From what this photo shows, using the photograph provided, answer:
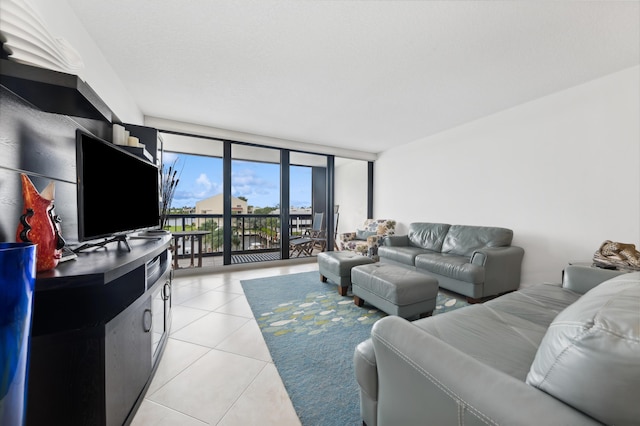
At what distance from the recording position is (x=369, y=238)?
173 inches

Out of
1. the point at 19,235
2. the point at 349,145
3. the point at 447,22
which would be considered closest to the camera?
the point at 19,235

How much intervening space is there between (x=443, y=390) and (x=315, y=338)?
4.68 ft

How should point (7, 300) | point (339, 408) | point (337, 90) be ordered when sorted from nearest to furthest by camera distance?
point (7, 300)
point (339, 408)
point (337, 90)

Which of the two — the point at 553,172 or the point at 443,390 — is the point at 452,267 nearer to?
the point at 553,172

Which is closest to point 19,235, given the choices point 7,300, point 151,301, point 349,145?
point 7,300

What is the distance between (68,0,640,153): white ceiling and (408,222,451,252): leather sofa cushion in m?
1.78

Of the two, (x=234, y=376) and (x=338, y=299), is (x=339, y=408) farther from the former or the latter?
(x=338, y=299)

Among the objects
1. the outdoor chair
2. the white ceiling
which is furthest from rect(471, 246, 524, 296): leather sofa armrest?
the outdoor chair

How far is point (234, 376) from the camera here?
155 centimetres

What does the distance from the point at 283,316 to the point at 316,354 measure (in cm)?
70

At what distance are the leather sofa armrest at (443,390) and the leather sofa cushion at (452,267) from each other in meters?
2.20

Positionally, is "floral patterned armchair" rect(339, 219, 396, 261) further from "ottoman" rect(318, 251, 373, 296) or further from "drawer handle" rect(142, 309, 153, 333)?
"drawer handle" rect(142, 309, 153, 333)

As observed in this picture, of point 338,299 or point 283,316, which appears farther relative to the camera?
point 338,299

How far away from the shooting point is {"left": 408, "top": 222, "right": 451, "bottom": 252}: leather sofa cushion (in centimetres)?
385
